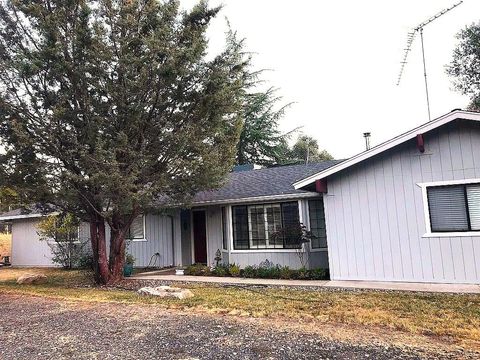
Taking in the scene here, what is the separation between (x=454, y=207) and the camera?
28.5 ft

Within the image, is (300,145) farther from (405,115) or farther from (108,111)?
(108,111)

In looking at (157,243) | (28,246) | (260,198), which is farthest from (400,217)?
(28,246)

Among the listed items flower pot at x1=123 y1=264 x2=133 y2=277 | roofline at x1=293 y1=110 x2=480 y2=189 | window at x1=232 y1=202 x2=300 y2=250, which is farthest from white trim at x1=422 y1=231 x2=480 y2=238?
flower pot at x1=123 y1=264 x2=133 y2=277

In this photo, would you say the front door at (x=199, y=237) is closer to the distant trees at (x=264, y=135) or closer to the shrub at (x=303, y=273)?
Answer: the shrub at (x=303, y=273)

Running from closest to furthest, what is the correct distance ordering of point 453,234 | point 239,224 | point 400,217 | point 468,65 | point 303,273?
1. point 453,234
2. point 400,217
3. point 303,273
4. point 239,224
5. point 468,65

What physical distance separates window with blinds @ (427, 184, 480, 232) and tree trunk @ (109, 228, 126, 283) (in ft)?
27.2

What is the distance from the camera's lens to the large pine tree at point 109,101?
9.51 m

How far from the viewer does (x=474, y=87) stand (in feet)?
73.0

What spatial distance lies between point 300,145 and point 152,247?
21934 mm

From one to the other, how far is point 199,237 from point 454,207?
28.5 feet

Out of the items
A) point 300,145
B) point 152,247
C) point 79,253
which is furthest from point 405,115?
point 79,253

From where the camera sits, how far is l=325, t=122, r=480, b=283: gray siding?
8.59 meters

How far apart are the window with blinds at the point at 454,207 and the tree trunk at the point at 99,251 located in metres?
8.71

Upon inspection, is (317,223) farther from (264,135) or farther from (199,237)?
(264,135)
